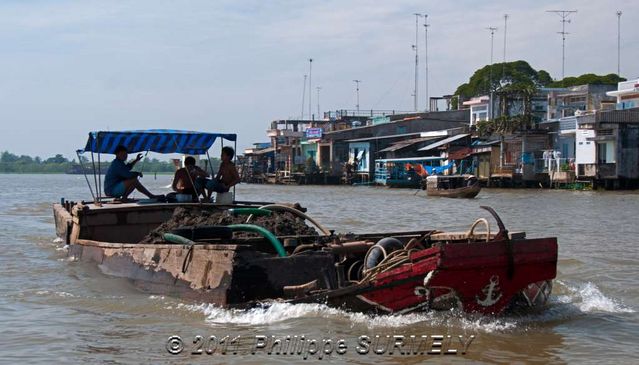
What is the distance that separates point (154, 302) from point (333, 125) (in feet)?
190

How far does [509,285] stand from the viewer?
7.23 m

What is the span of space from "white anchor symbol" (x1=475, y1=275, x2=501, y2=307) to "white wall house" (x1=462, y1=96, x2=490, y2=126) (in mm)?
43495

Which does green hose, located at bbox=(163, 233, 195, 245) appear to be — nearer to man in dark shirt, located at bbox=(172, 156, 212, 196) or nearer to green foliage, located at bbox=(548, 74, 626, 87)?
man in dark shirt, located at bbox=(172, 156, 212, 196)

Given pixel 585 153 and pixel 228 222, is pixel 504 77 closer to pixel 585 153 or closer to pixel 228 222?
pixel 585 153

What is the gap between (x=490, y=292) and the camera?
7180mm

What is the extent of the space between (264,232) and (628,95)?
3597 centimetres

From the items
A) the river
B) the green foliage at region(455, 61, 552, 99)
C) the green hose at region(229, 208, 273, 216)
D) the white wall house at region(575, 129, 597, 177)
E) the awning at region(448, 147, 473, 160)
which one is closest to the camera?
the river

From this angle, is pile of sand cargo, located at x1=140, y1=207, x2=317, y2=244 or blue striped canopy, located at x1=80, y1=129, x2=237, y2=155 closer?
pile of sand cargo, located at x1=140, y1=207, x2=317, y2=244

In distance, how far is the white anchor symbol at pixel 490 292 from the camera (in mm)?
7132

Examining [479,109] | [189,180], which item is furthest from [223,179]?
[479,109]

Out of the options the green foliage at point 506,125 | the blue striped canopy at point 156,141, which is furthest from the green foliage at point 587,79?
the blue striped canopy at point 156,141

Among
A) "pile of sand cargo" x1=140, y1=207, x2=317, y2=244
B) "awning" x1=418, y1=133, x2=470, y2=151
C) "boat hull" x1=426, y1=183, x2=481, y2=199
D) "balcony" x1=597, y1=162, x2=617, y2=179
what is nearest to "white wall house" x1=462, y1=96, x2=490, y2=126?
"awning" x1=418, y1=133, x2=470, y2=151

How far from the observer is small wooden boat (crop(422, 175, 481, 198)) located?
114 feet

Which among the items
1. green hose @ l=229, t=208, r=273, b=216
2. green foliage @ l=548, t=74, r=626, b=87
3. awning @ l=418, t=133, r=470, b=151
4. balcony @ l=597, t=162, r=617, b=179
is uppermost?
green foliage @ l=548, t=74, r=626, b=87
